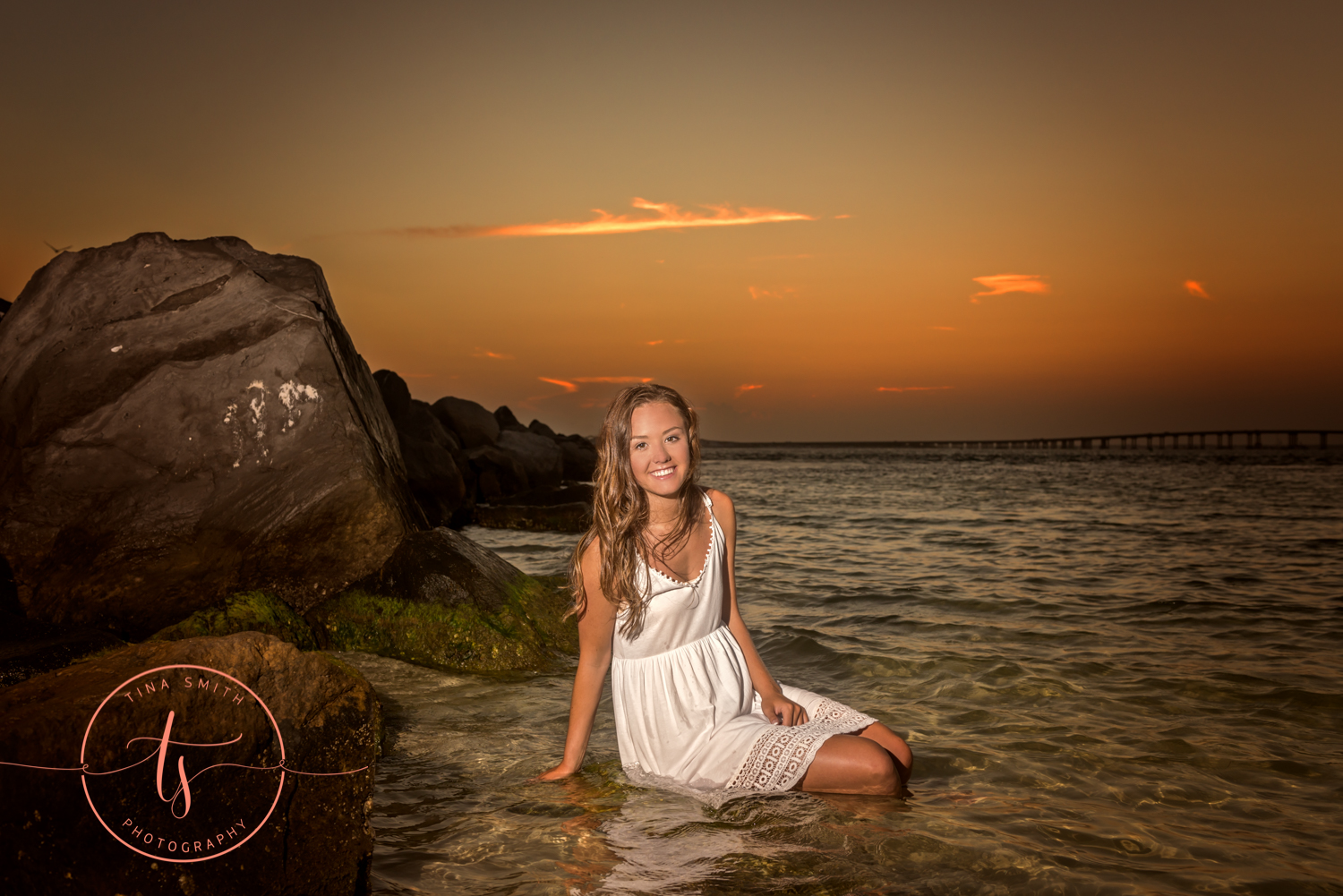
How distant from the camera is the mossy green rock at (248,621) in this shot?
6.17 m

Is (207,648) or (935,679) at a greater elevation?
(207,648)

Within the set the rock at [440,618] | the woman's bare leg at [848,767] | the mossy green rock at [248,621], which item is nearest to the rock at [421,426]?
the rock at [440,618]

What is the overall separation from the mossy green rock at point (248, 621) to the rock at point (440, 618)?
407mm

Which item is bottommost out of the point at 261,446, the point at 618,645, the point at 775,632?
the point at 775,632

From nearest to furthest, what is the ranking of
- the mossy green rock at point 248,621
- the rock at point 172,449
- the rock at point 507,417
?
1. the mossy green rock at point 248,621
2. the rock at point 172,449
3. the rock at point 507,417

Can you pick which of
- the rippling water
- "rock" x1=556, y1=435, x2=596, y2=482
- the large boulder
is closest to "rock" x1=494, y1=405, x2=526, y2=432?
"rock" x1=556, y1=435, x2=596, y2=482

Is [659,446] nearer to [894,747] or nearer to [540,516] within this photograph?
[894,747]

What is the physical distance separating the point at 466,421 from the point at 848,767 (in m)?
23.9

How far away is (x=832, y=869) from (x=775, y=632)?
205 inches

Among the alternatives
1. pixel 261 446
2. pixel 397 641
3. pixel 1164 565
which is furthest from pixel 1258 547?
pixel 261 446

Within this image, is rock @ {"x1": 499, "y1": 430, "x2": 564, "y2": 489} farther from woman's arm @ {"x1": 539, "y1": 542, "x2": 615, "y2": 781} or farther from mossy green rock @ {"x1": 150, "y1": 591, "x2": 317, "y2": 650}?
woman's arm @ {"x1": 539, "y1": 542, "x2": 615, "y2": 781}

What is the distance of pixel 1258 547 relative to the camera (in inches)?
571

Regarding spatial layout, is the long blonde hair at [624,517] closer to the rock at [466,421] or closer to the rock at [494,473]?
the rock at [494,473]

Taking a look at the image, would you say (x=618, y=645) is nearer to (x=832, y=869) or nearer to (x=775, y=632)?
(x=832, y=869)
